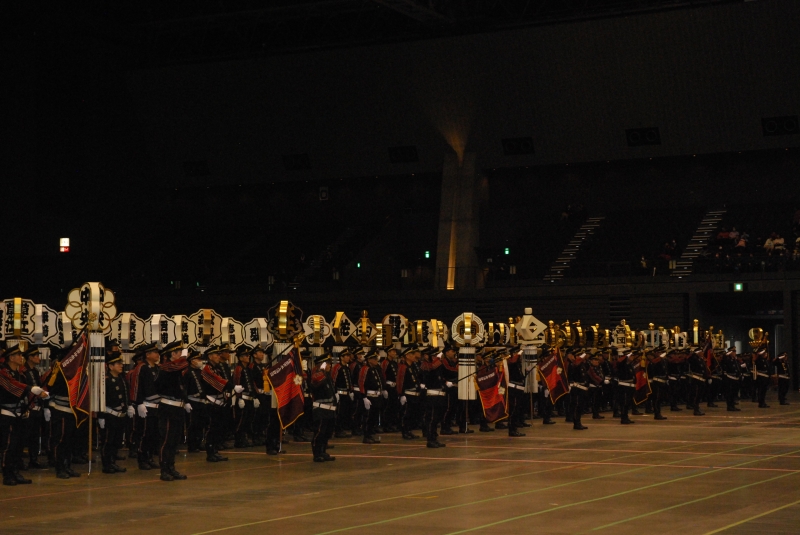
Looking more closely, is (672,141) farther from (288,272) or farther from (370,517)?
(370,517)

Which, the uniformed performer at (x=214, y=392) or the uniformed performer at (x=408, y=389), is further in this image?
the uniformed performer at (x=408, y=389)

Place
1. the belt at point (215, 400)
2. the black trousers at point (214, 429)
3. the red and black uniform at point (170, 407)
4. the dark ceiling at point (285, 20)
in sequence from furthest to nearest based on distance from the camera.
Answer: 1. the dark ceiling at point (285, 20)
2. the belt at point (215, 400)
3. the black trousers at point (214, 429)
4. the red and black uniform at point (170, 407)

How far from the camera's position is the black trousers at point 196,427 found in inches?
730

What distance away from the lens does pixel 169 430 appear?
1534 centimetres

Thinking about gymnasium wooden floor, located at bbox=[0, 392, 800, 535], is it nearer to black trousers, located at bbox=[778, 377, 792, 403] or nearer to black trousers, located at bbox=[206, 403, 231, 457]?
black trousers, located at bbox=[206, 403, 231, 457]

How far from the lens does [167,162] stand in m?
49.9

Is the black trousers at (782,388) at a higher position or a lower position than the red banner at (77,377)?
lower

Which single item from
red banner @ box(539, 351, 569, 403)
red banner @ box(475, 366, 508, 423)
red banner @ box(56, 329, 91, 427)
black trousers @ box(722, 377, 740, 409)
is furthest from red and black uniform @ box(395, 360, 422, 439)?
black trousers @ box(722, 377, 740, 409)

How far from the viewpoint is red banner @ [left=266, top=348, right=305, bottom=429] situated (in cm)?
1772

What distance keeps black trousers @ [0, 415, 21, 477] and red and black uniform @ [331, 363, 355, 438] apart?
7470 millimetres

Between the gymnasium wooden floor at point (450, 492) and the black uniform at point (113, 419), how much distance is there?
395mm

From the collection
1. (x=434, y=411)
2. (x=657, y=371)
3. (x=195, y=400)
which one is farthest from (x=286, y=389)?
(x=657, y=371)

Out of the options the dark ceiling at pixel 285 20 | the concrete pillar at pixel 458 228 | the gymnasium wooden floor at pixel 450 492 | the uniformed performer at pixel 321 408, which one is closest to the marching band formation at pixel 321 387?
the uniformed performer at pixel 321 408

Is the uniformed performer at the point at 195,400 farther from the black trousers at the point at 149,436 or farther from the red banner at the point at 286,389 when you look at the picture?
the red banner at the point at 286,389
